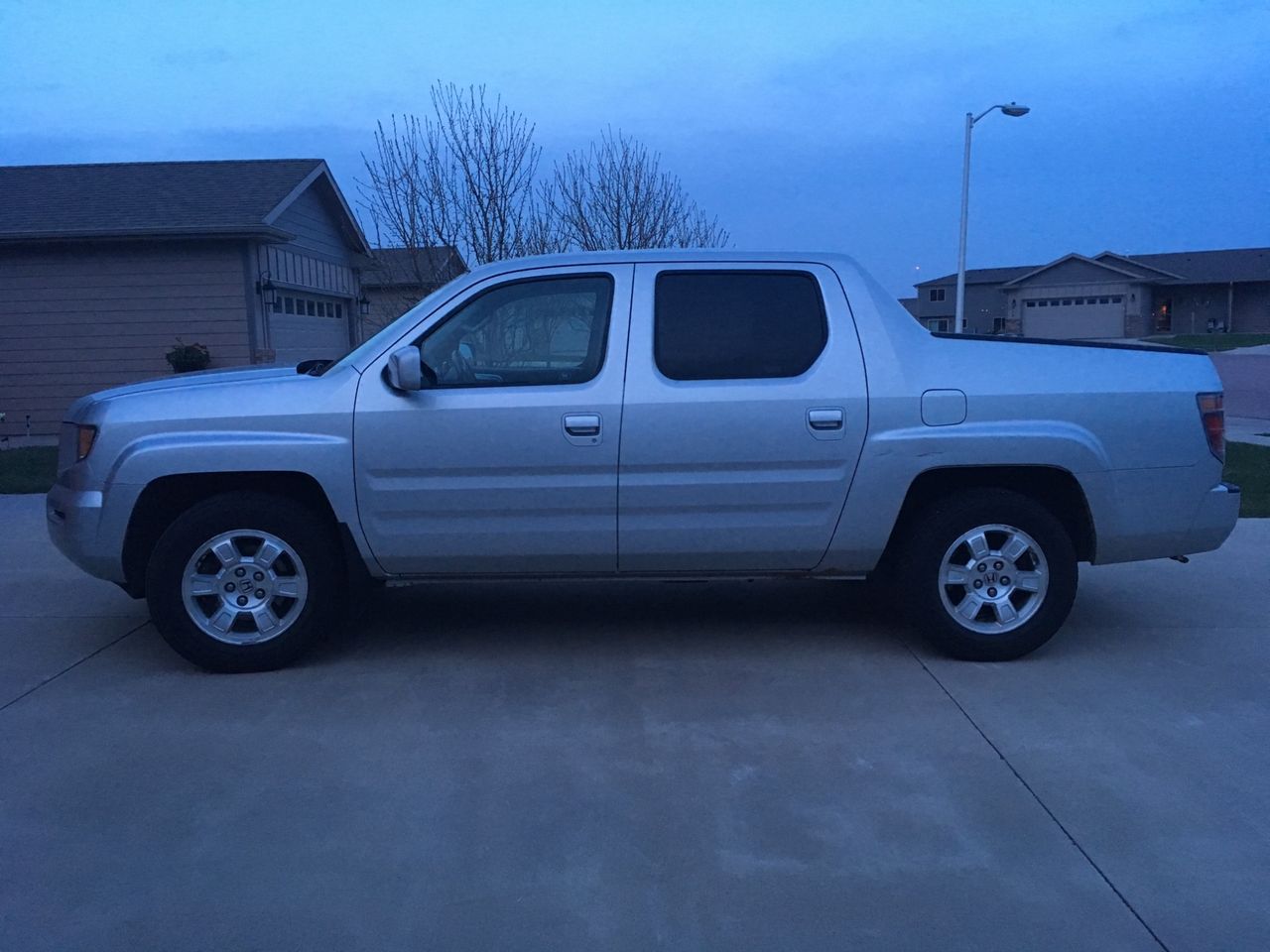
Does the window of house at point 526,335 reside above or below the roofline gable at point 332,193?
below

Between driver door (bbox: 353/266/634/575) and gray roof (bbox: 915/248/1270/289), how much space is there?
57.2m

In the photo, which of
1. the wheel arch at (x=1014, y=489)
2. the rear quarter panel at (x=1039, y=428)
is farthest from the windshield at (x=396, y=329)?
the wheel arch at (x=1014, y=489)

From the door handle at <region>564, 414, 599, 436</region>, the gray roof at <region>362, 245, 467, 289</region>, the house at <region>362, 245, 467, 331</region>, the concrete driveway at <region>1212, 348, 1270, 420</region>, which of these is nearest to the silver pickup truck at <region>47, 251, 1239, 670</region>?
the door handle at <region>564, 414, 599, 436</region>

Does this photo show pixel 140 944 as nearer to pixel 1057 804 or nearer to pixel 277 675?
pixel 277 675

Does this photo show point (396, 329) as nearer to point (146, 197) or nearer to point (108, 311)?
point (108, 311)

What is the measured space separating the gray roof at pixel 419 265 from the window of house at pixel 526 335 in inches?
423

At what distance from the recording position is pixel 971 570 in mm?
5359

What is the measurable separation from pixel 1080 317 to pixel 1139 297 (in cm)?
307

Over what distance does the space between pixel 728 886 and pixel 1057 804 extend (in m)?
1.31

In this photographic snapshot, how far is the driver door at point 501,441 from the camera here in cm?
512

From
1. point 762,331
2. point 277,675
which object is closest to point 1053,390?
point 762,331

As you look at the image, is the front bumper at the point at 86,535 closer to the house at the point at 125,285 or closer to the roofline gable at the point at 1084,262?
the house at the point at 125,285

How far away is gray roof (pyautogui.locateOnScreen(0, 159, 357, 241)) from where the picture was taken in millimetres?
15828

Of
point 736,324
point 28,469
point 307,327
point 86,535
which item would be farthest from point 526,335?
point 307,327
